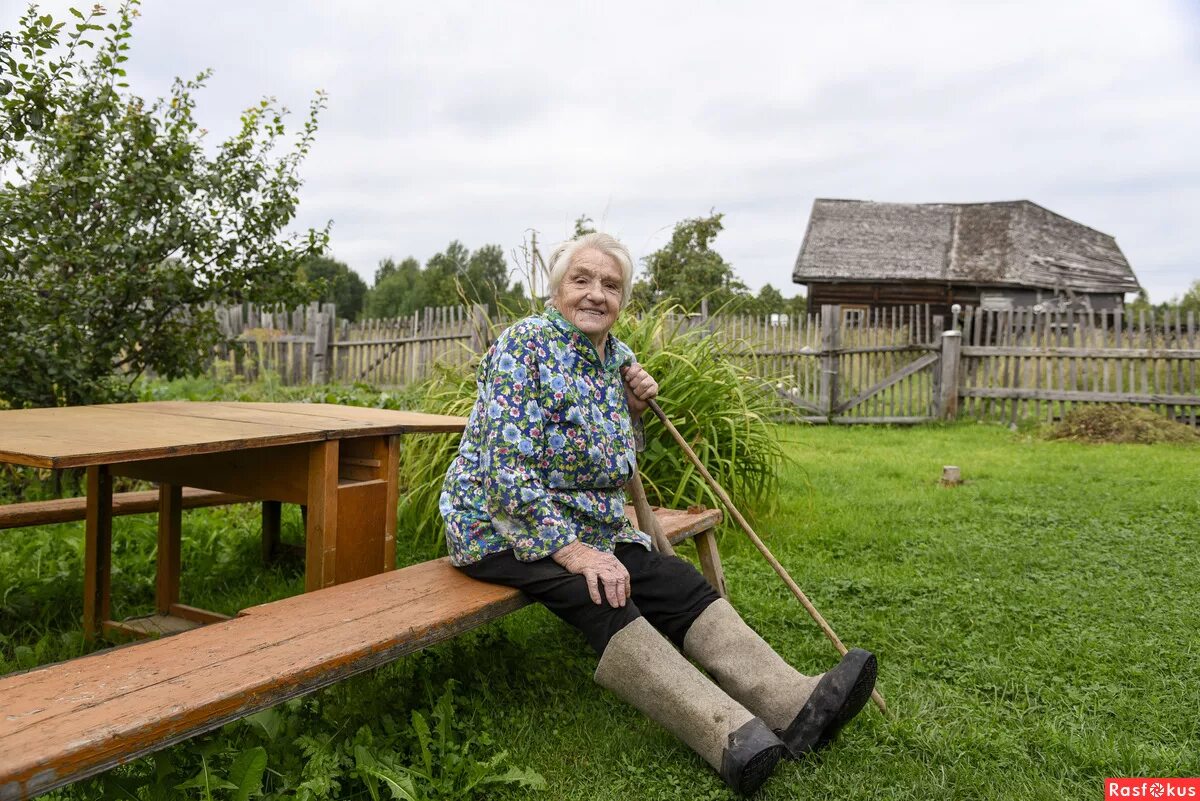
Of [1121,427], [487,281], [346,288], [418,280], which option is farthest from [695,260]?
[346,288]

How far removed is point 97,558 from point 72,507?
0.41 m

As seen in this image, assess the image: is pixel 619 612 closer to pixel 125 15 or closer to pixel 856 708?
pixel 856 708

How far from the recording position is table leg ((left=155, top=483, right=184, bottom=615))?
3342 mm

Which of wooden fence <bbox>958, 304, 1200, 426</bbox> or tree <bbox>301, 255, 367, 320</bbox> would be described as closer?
wooden fence <bbox>958, 304, 1200, 426</bbox>

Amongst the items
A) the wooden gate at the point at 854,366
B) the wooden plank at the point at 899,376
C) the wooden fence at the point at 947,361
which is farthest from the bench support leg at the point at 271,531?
the wooden plank at the point at 899,376

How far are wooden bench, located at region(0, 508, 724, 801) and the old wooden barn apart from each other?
19779 mm

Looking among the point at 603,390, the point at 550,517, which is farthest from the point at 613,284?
the point at 550,517

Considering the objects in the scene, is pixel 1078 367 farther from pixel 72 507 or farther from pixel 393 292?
pixel 393 292

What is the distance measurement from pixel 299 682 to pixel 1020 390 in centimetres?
1039

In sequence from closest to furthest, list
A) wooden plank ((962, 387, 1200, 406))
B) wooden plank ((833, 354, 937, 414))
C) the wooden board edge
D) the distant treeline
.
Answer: the wooden board edge
wooden plank ((962, 387, 1200, 406))
wooden plank ((833, 354, 937, 414))
the distant treeline

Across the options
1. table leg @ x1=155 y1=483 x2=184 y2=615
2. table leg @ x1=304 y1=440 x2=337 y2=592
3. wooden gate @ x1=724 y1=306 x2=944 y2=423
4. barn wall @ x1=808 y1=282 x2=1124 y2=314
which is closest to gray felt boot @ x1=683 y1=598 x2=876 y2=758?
table leg @ x1=304 y1=440 x2=337 y2=592

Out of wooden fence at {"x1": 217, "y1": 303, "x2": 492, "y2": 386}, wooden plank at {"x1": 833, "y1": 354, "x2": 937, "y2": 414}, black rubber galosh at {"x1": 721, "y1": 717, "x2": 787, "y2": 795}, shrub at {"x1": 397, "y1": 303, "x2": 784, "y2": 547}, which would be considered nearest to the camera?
black rubber galosh at {"x1": 721, "y1": 717, "x2": 787, "y2": 795}

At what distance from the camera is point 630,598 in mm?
2385

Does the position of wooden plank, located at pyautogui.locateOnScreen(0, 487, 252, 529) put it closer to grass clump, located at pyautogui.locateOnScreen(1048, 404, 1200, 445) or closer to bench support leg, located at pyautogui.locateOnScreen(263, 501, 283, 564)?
bench support leg, located at pyautogui.locateOnScreen(263, 501, 283, 564)
